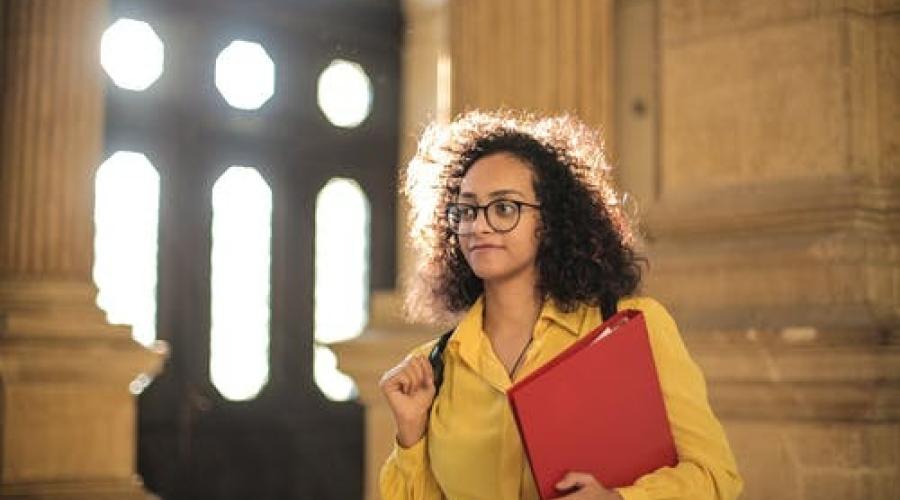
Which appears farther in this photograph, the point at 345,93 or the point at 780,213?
the point at 345,93

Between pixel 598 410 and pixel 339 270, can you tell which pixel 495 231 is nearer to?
pixel 598 410

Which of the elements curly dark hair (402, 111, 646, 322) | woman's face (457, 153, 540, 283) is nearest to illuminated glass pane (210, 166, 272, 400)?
curly dark hair (402, 111, 646, 322)

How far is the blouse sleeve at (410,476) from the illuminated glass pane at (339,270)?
8.50 metres

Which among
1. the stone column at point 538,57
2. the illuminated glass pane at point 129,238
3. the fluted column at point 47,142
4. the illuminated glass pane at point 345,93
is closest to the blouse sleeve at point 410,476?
the stone column at point 538,57

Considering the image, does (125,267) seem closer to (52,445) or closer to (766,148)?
(52,445)

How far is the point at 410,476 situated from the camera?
227cm

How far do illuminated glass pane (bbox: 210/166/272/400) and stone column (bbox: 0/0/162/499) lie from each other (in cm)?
293

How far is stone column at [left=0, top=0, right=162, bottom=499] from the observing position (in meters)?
Answer: 6.92

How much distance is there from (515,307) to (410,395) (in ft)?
0.78

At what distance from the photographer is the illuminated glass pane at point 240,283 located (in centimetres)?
1032

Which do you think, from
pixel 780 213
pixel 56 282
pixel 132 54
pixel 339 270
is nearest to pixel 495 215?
pixel 780 213

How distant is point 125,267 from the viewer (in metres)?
9.88

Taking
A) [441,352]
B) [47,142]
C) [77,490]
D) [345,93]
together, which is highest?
[345,93]

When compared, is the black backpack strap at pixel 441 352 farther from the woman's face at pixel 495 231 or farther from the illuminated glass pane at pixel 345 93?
the illuminated glass pane at pixel 345 93
